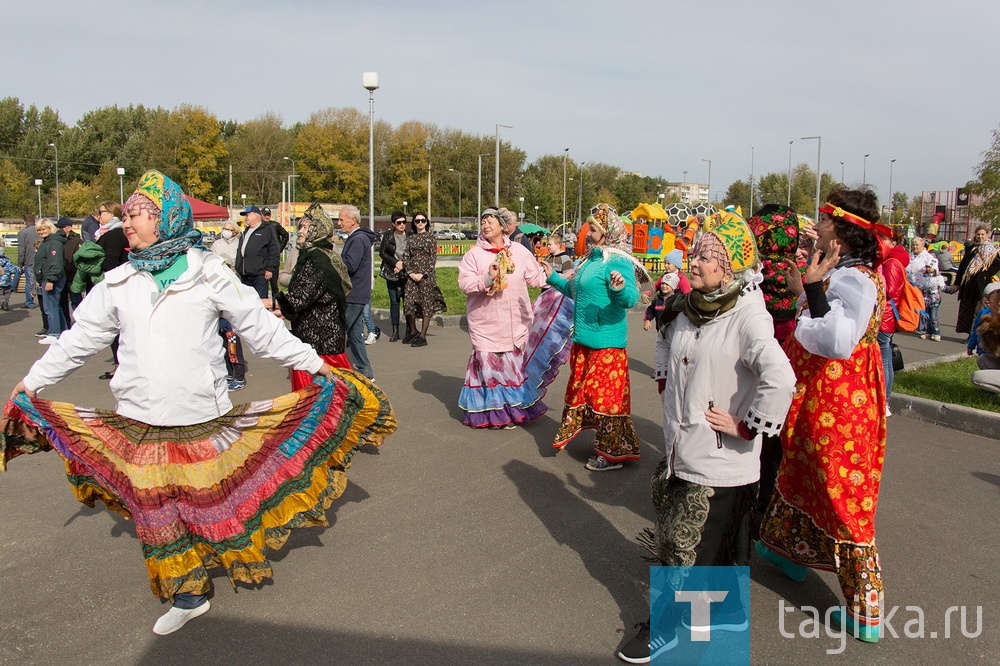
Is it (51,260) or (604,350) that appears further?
(51,260)

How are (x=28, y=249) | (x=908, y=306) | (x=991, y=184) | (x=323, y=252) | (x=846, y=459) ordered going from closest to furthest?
(x=846, y=459) < (x=908, y=306) < (x=323, y=252) < (x=28, y=249) < (x=991, y=184)

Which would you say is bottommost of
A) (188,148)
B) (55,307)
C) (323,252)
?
(55,307)

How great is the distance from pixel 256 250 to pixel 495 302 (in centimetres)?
481

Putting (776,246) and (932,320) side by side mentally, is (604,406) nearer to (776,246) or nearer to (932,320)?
(776,246)

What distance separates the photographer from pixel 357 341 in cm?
845

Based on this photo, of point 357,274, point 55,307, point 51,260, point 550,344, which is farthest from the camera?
point 55,307

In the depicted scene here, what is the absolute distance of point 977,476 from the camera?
586 cm

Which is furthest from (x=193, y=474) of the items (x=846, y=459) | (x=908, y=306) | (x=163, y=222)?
(x=908, y=306)

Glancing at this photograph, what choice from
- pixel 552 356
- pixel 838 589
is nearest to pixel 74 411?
pixel 838 589

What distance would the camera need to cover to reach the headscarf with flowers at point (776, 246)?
14.0 feet

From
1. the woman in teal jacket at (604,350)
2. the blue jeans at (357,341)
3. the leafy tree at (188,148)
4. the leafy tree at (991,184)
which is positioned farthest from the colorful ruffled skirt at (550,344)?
the leafy tree at (188,148)

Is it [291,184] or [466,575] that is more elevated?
[291,184]

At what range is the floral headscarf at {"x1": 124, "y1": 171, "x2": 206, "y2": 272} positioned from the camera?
11.6 feet

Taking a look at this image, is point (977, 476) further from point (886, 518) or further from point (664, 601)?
point (664, 601)
